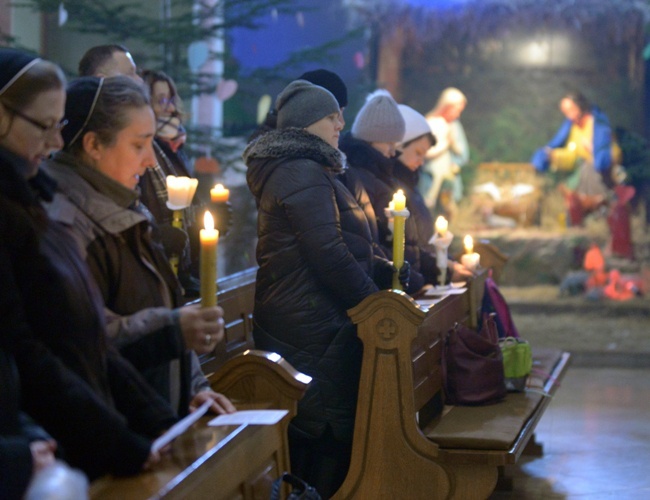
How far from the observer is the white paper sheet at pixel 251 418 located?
9.25 ft

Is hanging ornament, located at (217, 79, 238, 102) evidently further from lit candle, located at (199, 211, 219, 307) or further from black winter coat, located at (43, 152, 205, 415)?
lit candle, located at (199, 211, 219, 307)

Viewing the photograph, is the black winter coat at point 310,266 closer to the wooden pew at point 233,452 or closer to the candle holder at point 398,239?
the candle holder at point 398,239

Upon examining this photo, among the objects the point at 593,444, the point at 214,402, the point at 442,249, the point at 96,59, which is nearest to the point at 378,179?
the point at 442,249

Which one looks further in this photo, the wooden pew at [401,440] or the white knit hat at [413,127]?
the white knit hat at [413,127]

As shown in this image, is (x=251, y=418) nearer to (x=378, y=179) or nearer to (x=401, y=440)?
(x=401, y=440)

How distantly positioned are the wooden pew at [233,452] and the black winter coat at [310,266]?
3.07 feet

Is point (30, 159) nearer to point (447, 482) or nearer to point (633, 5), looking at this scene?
point (447, 482)

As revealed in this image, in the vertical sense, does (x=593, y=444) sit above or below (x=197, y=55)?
below

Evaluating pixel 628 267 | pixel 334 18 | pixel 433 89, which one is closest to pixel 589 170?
pixel 628 267

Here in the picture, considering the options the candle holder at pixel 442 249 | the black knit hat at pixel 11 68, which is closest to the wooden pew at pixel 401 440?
the candle holder at pixel 442 249

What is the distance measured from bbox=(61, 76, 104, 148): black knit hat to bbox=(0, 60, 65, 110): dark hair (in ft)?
1.22

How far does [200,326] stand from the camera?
2568 mm

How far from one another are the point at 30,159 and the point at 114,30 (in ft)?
17.7

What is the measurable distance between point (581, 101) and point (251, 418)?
10191mm
